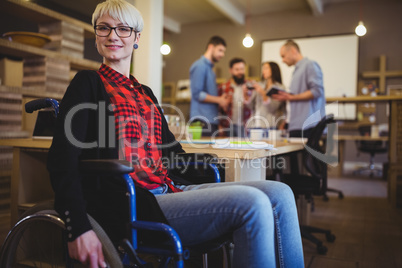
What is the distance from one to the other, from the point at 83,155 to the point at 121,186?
14 cm

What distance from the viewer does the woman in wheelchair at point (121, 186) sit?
88 cm

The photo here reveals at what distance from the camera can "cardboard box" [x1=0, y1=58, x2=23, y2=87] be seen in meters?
2.94

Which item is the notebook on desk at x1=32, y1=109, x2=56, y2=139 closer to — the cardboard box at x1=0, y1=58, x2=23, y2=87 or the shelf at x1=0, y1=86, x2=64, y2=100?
the shelf at x1=0, y1=86, x2=64, y2=100

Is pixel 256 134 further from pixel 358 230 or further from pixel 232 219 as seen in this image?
pixel 232 219

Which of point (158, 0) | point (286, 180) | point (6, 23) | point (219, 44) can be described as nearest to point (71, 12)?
point (6, 23)

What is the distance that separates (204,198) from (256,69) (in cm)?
666

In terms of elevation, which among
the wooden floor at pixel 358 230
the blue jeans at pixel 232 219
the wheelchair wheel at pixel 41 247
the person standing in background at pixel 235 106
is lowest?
the wooden floor at pixel 358 230

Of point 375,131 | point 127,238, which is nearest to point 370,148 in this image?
point 375,131

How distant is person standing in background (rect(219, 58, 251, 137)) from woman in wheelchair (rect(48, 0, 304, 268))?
2244 mm

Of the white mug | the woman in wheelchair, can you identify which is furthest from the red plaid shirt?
the white mug

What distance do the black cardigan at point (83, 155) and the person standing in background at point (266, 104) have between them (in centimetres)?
229

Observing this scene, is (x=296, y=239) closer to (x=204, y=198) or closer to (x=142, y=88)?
(x=204, y=198)

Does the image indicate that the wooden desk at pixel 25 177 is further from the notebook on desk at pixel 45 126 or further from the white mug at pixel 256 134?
the white mug at pixel 256 134

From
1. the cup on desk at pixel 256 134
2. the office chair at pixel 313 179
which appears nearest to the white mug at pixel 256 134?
the cup on desk at pixel 256 134
